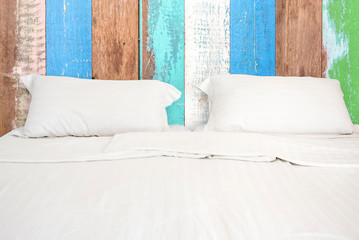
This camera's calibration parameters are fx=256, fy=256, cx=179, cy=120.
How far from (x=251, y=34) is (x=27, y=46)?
4.45ft

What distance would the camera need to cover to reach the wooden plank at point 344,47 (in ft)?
5.20

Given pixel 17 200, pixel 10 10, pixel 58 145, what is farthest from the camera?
pixel 10 10

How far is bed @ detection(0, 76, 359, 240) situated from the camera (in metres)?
0.40

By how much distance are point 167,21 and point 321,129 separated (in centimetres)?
106

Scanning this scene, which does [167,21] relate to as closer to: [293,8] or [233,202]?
[293,8]

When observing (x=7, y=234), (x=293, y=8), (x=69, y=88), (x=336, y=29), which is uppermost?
(x=293, y=8)

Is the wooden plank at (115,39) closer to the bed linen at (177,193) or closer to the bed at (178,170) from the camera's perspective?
the bed at (178,170)

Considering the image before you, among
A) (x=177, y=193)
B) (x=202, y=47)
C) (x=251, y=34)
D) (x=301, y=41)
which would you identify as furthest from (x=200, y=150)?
(x=301, y=41)

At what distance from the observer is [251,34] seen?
5.32 feet

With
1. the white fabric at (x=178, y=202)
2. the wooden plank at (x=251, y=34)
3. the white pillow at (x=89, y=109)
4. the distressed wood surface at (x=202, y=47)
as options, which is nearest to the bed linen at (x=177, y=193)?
the white fabric at (x=178, y=202)

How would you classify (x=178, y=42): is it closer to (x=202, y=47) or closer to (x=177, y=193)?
(x=202, y=47)

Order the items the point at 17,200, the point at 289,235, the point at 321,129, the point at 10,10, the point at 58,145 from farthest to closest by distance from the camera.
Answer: the point at 10,10 < the point at 321,129 < the point at 58,145 < the point at 17,200 < the point at 289,235

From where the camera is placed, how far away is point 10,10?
149 centimetres

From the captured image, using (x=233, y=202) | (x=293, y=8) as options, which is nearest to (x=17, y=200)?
(x=233, y=202)
